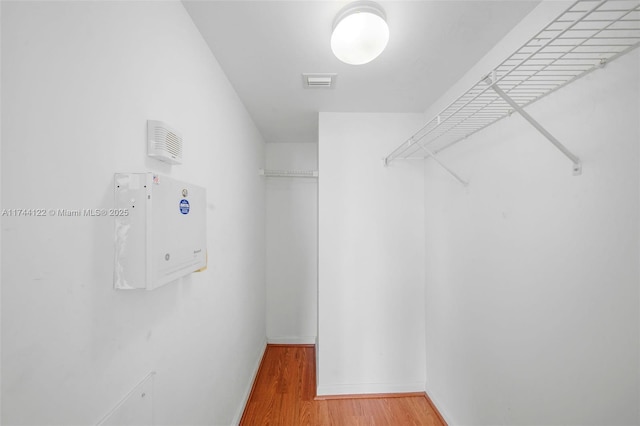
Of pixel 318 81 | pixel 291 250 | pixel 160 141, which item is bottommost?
pixel 291 250

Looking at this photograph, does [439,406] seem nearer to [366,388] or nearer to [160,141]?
[366,388]

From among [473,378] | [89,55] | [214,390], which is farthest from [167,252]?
[473,378]

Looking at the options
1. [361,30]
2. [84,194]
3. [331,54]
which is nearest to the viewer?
[84,194]

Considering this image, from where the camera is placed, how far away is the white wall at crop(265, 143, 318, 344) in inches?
121

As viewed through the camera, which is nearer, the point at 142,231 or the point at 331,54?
the point at 142,231

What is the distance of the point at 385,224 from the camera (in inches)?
85.4

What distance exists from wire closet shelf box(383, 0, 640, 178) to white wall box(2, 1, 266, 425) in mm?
1184

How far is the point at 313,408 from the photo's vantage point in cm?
196

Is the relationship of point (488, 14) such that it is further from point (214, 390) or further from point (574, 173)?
point (214, 390)

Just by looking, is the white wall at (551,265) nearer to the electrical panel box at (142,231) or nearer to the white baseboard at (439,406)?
the white baseboard at (439,406)

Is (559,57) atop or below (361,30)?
below

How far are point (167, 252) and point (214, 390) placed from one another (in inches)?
43.4

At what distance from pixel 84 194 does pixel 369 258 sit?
6.31 feet

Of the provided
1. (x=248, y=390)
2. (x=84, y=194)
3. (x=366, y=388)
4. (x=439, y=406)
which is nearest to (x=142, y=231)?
(x=84, y=194)
